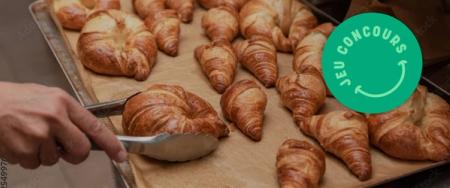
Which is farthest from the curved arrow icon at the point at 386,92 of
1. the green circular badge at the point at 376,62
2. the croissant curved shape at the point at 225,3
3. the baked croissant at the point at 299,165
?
the croissant curved shape at the point at 225,3

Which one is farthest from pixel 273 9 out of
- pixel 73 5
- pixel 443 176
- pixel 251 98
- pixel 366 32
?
pixel 366 32

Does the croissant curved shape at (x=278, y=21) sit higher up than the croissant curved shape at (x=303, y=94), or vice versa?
the croissant curved shape at (x=303, y=94)

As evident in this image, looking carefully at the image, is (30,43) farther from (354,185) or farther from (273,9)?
(354,185)

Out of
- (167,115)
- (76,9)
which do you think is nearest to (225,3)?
(76,9)

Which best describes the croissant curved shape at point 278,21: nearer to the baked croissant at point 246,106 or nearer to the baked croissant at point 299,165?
the baked croissant at point 246,106

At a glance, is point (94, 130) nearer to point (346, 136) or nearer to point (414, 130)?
point (346, 136)

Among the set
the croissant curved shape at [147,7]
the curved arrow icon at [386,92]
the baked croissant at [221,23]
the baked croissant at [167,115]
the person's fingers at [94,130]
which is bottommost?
the croissant curved shape at [147,7]

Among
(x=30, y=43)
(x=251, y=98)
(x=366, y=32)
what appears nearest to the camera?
(x=366, y=32)
